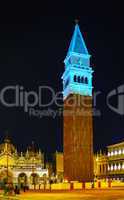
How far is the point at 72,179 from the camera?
73000 mm

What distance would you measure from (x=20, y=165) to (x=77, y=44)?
1228 inches

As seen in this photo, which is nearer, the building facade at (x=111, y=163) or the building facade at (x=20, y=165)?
the building facade at (x=20, y=165)

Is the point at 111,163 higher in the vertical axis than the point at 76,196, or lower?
higher

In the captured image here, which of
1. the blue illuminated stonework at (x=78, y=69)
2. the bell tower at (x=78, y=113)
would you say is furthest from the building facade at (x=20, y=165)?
the blue illuminated stonework at (x=78, y=69)

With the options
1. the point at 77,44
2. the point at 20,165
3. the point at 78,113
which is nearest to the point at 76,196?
the point at 78,113

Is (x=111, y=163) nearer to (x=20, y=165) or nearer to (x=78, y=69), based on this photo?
(x=20, y=165)

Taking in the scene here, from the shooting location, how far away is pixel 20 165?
9431 cm

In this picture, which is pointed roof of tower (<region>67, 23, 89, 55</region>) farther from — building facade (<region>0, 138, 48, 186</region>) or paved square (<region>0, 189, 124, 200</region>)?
paved square (<region>0, 189, 124, 200</region>)

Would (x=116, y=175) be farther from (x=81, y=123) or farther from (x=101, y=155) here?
(x=81, y=123)

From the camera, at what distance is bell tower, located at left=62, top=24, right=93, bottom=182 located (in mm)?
73625

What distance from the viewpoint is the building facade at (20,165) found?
9025 cm

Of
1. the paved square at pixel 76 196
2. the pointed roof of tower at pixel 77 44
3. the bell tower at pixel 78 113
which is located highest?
the pointed roof of tower at pixel 77 44

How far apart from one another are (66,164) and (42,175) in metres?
16.8

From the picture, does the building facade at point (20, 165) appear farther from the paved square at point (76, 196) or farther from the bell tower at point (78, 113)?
the paved square at point (76, 196)
